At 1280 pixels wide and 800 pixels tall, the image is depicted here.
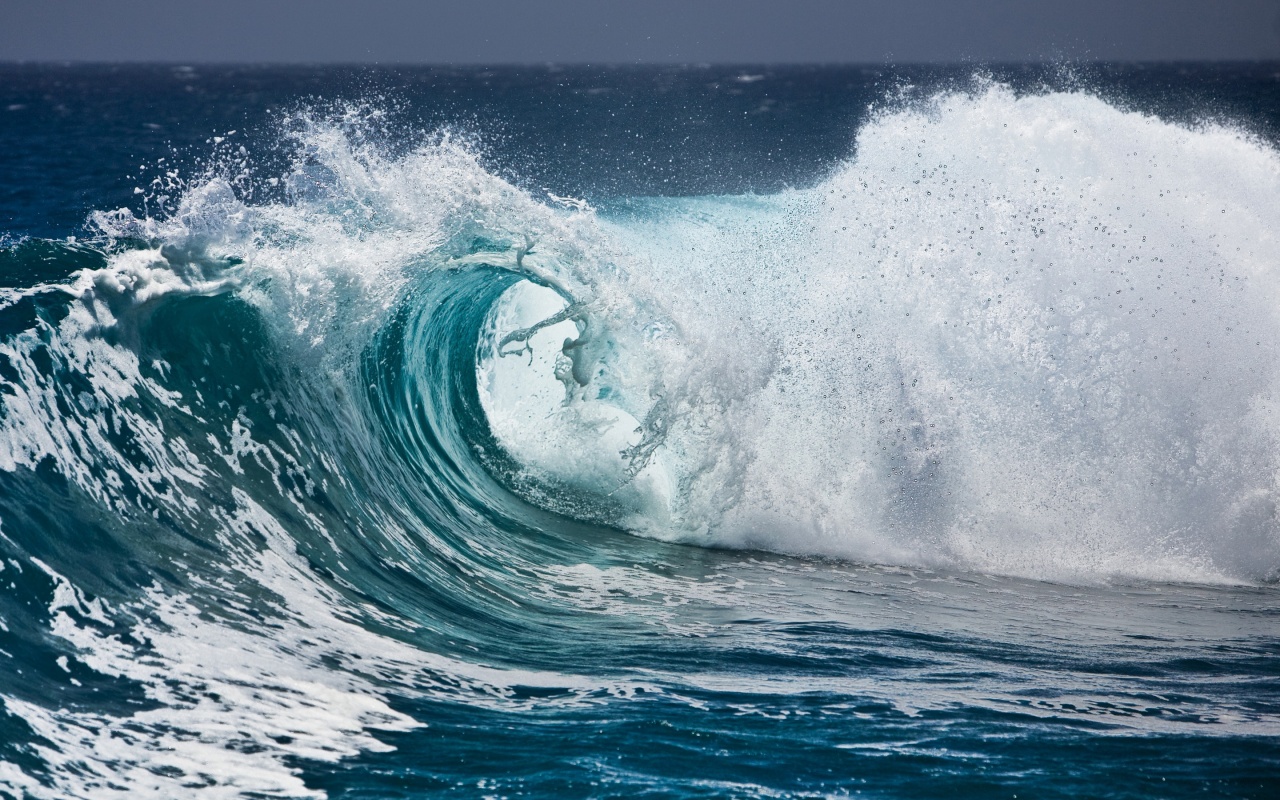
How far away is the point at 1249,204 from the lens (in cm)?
990

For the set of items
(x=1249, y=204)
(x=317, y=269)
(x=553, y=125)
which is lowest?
(x=317, y=269)

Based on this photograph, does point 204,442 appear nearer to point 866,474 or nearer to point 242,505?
point 242,505

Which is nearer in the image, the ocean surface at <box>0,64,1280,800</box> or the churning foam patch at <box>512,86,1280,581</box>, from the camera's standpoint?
the ocean surface at <box>0,64,1280,800</box>

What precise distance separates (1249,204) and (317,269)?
26.5 feet

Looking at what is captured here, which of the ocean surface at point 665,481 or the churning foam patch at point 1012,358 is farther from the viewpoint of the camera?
the churning foam patch at point 1012,358

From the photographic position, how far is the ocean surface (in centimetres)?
444

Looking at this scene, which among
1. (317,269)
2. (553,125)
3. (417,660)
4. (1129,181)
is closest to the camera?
(417,660)

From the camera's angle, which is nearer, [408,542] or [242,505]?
[242,505]

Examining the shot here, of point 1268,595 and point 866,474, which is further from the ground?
point 866,474

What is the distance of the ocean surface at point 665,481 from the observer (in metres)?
4.44

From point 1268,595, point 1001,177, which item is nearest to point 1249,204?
point 1001,177

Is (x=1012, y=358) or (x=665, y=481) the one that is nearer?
(x=665, y=481)

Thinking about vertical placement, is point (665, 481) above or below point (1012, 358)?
below

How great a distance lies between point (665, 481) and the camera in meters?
8.93
